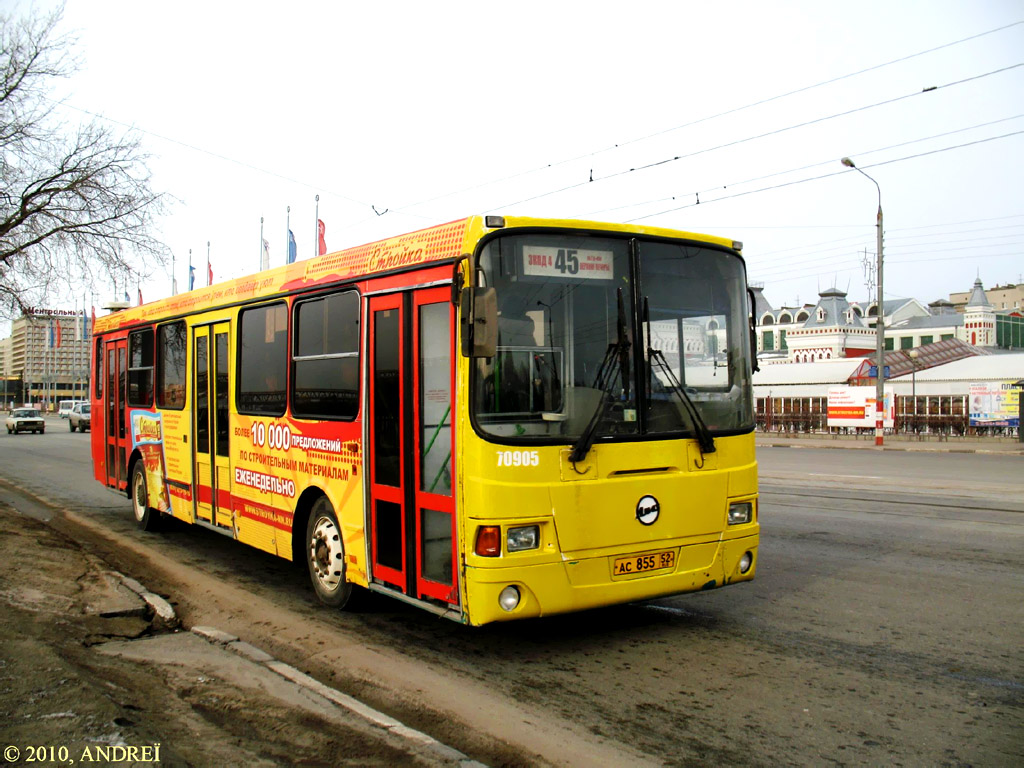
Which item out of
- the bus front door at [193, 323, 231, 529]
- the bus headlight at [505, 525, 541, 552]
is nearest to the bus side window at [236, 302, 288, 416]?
the bus front door at [193, 323, 231, 529]

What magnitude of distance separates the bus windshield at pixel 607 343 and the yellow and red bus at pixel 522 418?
1cm

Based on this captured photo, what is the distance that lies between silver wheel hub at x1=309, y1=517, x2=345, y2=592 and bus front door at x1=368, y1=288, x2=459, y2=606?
0.67 metres

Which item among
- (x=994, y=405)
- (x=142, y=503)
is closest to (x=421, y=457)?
(x=142, y=503)

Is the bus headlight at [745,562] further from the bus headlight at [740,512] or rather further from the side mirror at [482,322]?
the side mirror at [482,322]

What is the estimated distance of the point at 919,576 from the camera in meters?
7.96

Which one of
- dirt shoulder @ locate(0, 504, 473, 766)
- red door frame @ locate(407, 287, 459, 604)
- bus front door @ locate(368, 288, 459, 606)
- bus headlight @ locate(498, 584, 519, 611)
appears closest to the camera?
dirt shoulder @ locate(0, 504, 473, 766)

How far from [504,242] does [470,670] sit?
2.76 metres

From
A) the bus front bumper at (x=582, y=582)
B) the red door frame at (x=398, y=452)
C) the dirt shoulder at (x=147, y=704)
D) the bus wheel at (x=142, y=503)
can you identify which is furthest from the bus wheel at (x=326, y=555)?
the bus wheel at (x=142, y=503)

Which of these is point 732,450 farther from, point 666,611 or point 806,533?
point 806,533

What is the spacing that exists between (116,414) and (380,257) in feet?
25.1

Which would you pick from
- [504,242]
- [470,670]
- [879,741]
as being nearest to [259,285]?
[504,242]

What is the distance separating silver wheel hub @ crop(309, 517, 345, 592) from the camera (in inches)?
272

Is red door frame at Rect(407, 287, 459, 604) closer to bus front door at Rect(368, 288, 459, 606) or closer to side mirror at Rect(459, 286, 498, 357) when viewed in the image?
bus front door at Rect(368, 288, 459, 606)

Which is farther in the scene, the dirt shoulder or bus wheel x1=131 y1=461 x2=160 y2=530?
bus wheel x1=131 y1=461 x2=160 y2=530
